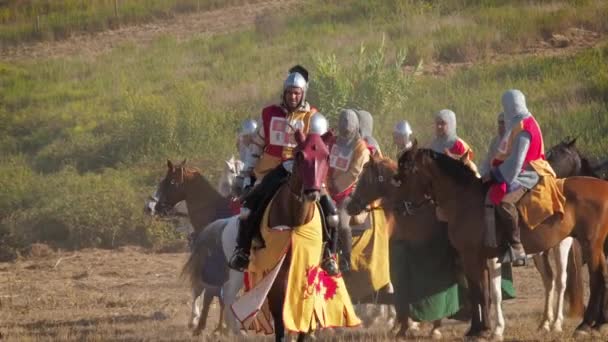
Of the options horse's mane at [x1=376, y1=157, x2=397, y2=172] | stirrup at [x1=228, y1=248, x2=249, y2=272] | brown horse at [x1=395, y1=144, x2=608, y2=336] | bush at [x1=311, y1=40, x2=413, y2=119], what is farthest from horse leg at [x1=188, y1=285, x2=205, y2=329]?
bush at [x1=311, y1=40, x2=413, y2=119]

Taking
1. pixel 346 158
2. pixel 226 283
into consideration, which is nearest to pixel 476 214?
pixel 346 158

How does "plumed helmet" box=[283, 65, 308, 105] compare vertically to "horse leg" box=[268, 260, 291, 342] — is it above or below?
above

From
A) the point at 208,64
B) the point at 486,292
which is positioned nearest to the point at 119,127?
the point at 208,64

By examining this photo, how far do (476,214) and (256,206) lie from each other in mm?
2397

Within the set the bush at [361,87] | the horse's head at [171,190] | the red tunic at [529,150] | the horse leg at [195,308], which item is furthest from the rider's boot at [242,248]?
the bush at [361,87]

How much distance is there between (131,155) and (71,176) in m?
1.46

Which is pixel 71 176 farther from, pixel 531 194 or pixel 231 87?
pixel 531 194

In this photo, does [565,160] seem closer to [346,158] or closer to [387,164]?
[387,164]

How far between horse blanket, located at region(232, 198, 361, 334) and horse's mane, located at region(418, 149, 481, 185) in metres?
1.98

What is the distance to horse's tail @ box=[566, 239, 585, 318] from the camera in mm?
13508

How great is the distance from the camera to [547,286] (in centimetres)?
1341

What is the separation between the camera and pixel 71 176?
79.9 feet

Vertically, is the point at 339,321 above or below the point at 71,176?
above

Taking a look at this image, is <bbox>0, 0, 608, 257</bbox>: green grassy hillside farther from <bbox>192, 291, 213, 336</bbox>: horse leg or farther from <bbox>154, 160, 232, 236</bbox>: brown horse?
<bbox>192, 291, 213, 336</bbox>: horse leg
